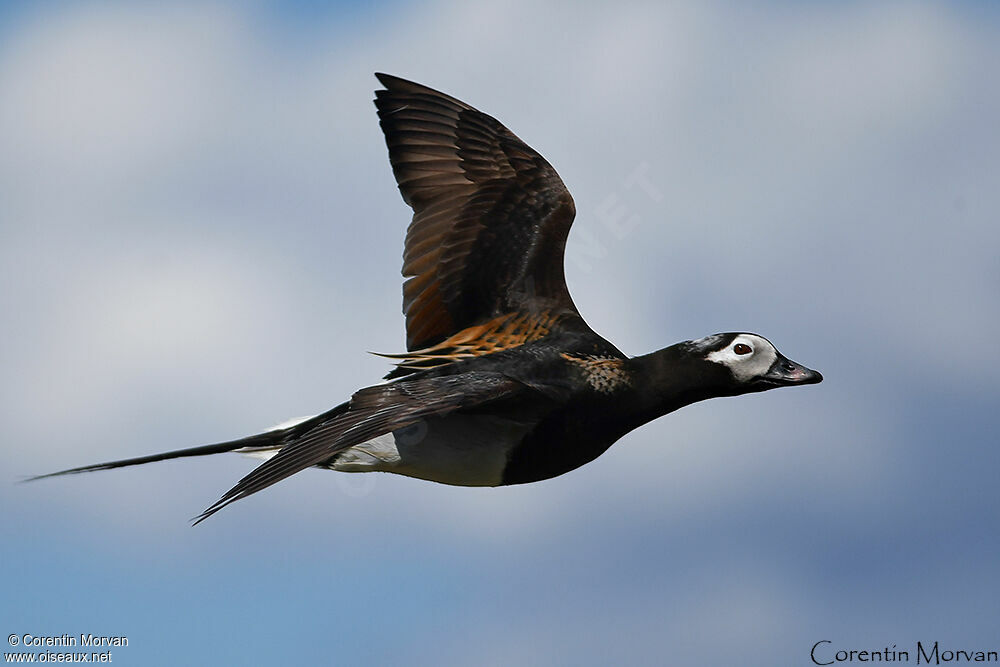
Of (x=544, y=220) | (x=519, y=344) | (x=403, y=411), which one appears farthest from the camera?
(x=544, y=220)

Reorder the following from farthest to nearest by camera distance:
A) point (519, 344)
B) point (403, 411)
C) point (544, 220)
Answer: point (544, 220)
point (519, 344)
point (403, 411)

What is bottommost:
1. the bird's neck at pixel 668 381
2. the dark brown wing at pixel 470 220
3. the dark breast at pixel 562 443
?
the dark breast at pixel 562 443

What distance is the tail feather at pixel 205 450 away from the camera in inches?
350

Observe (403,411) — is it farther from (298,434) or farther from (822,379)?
(822,379)

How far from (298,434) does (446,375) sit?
1.13 metres

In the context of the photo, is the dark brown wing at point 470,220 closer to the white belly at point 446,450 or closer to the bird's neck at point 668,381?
the bird's neck at point 668,381

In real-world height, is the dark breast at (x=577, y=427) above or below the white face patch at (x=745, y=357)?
below

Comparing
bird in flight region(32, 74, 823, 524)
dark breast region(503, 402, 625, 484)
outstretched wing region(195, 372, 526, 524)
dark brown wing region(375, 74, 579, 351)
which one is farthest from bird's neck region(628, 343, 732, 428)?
Result: outstretched wing region(195, 372, 526, 524)

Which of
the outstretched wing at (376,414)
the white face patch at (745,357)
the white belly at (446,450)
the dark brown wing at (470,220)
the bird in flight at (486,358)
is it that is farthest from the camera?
the dark brown wing at (470,220)

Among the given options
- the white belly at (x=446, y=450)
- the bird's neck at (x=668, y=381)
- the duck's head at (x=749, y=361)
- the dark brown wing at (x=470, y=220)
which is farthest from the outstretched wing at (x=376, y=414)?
the duck's head at (x=749, y=361)

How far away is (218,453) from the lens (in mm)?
9164

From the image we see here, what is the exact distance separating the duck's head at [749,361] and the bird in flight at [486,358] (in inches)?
0.4

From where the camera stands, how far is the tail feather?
8.88 metres

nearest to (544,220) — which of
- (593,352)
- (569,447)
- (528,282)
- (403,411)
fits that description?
(528,282)
